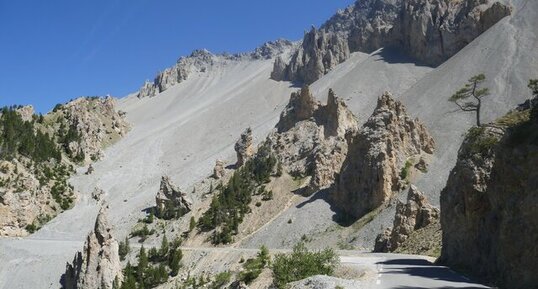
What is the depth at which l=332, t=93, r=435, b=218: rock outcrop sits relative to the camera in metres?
53.4

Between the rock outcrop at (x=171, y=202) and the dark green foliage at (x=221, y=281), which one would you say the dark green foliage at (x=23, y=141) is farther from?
the dark green foliage at (x=221, y=281)

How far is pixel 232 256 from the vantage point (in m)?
42.4

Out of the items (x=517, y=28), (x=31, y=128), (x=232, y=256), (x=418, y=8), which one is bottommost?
(x=232, y=256)

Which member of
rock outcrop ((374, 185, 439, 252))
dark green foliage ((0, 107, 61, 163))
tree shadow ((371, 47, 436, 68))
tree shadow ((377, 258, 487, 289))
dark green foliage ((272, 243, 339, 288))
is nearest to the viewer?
tree shadow ((377, 258, 487, 289))

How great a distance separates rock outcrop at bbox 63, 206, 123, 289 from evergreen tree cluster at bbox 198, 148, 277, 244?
49.3ft

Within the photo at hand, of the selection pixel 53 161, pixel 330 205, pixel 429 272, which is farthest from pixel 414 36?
pixel 429 272

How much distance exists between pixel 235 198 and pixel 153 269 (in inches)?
842

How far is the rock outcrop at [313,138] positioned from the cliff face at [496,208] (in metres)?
36.1

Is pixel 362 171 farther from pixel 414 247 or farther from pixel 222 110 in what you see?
pixel 222 110

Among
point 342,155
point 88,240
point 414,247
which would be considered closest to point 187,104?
point 342,155

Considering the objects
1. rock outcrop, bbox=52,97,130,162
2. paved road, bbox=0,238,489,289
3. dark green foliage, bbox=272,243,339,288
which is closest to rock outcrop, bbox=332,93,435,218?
paved road, bbox=0,238,489,289

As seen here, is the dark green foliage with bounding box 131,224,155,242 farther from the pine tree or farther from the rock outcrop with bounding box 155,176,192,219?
the pine tree

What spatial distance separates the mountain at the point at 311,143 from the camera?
175 feet

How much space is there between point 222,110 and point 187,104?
37062 millimetres
